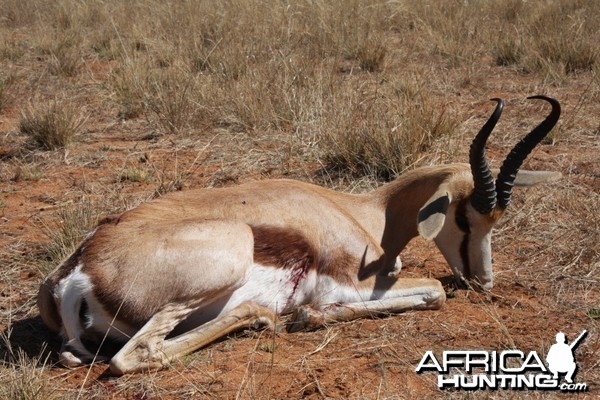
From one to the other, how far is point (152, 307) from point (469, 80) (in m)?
7.87

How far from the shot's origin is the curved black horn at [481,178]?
539cm

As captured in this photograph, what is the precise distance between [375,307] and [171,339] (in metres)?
1.39

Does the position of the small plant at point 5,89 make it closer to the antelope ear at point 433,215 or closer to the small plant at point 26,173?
the small plant at point 26,173

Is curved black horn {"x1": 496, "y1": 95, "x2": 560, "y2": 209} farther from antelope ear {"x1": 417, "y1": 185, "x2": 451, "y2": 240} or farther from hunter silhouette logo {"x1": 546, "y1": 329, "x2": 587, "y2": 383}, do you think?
hunter silhouette logo {"x1": 546, "y1": 329, "x2": 587, "y2": 383}

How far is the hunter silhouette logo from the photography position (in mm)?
4414

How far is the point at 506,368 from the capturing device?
4.50m

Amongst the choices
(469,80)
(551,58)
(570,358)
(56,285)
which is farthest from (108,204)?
(551,58)

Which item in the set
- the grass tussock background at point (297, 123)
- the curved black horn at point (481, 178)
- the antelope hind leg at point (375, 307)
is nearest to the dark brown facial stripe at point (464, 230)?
the curved black horn at point (481, 178)

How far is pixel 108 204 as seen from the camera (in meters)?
7.43

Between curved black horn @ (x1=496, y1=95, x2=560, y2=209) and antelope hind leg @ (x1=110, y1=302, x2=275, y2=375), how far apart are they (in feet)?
5.92

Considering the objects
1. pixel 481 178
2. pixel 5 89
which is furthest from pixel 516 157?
pixel 5 89

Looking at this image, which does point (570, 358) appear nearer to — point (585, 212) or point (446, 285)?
point (446, 285)

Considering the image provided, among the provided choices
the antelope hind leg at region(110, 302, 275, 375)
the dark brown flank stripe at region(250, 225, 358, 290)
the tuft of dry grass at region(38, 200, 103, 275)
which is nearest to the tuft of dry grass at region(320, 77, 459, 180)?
the tuft of dry grass at region(38, 200, 103, 275)

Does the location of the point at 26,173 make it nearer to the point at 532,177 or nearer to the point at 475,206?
the point at 475,206
